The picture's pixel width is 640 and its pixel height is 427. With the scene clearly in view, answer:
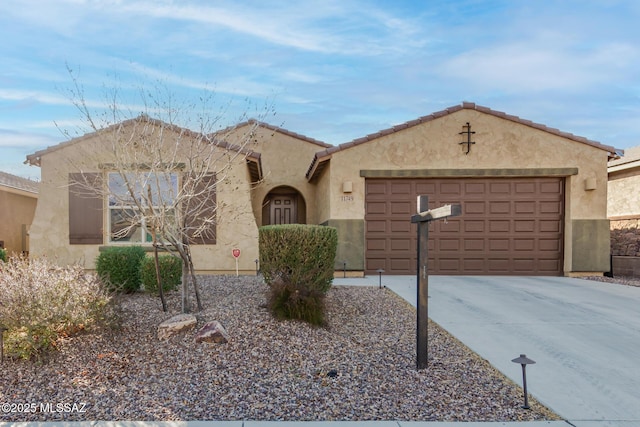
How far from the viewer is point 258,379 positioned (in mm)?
Result: 3883

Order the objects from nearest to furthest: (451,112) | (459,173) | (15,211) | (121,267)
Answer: (121,267) → (451,112) → (459,173) → (15,211)

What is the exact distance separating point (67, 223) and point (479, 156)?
10.9 metres

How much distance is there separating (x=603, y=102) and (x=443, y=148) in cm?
905

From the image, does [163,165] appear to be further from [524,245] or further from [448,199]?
[524,245]

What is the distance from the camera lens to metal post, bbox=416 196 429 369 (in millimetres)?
4250

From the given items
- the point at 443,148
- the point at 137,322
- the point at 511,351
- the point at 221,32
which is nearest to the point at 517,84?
the point at 443,148

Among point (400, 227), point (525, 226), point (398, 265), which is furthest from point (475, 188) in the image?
point (398, 265)

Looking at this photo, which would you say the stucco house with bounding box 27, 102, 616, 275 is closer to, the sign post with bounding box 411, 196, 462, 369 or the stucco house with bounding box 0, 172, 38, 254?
the stucco house with bounding box 0, 172, 38, 254

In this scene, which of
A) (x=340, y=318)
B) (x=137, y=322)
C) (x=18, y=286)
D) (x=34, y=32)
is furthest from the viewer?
(x=34, y=32)

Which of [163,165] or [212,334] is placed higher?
[163,165]

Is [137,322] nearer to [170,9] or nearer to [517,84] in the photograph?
[170,9]

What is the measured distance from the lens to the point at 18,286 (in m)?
4.38

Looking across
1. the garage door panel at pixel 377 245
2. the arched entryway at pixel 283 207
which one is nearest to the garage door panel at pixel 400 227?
the garage door panel at pixel 377 245

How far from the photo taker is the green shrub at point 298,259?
567 cm
